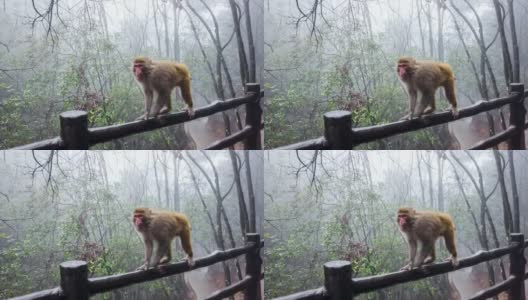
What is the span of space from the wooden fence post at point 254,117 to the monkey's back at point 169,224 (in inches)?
22.1

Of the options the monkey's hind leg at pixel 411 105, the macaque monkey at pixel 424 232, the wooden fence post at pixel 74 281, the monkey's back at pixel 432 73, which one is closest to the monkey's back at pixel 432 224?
the macaque monkey at pixel 424 232

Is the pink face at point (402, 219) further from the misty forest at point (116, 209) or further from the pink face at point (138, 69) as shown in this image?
the pink face at point (138, 69)

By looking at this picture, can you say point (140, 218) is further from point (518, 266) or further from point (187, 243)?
point (518, 266)

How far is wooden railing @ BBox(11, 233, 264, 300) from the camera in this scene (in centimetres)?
364

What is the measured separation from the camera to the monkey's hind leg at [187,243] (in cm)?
398

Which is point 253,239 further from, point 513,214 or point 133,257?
point 513,214

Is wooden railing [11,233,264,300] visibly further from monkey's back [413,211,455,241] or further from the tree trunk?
the tree trunk

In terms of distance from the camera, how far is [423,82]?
3994mm

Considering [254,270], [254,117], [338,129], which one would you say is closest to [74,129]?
[254,117]

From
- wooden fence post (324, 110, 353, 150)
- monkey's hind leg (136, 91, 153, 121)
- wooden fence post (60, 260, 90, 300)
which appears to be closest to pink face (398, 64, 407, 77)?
wooden fence post (324, 110, 353, 150)

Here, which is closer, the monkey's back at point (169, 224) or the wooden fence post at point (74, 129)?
the wooden fence post at point (74, 129)

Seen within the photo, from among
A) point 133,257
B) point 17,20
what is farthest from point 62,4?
point 133,257

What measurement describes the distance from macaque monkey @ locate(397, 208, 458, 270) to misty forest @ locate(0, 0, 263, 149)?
1.09m

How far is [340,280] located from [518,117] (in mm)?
1445
